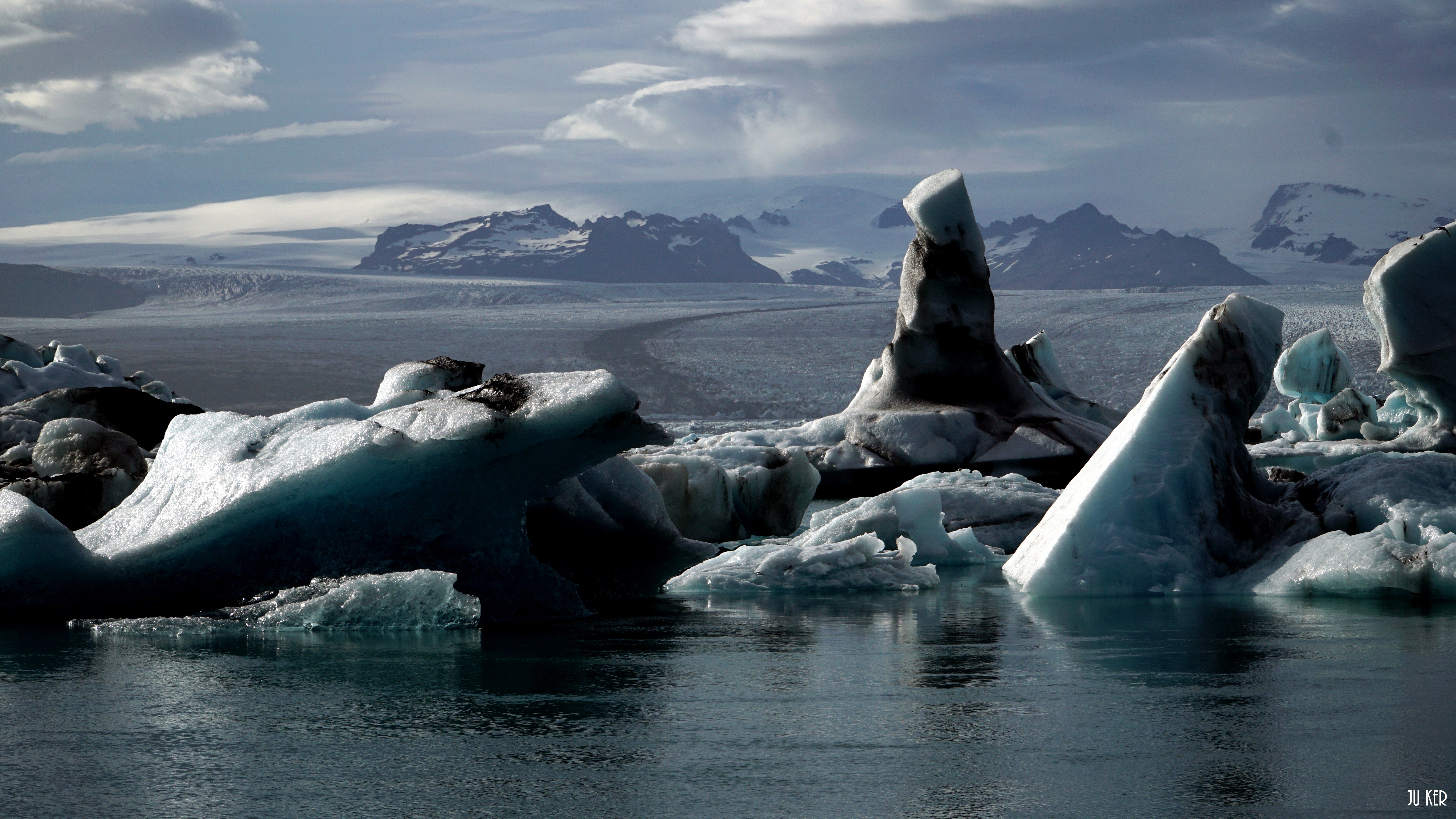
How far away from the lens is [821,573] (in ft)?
18.5

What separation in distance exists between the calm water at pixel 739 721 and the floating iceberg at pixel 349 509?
340 millimetres

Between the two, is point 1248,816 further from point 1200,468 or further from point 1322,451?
point 1322,451

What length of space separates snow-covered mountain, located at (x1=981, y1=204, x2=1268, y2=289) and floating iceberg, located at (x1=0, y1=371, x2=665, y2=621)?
136 m

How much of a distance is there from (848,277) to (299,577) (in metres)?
163

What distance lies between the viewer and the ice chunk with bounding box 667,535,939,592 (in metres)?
5.59

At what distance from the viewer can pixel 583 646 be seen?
383 cm

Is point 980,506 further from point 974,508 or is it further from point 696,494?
point 696,494

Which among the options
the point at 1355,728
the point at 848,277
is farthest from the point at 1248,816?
the point at 848,277

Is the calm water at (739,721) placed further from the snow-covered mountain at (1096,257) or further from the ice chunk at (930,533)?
the snow-covered mountain at (1096,257)

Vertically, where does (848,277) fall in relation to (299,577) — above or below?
above

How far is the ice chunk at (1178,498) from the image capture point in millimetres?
5254

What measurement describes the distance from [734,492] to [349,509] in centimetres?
411

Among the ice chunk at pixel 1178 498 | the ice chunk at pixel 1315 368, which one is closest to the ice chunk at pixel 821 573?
the ice chunk at pixel 1178 498

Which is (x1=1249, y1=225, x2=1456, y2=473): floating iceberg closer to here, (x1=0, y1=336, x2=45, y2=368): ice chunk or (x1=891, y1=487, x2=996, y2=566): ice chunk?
(x1=891, y1=487, x2=996, y2=566): ice chunk
